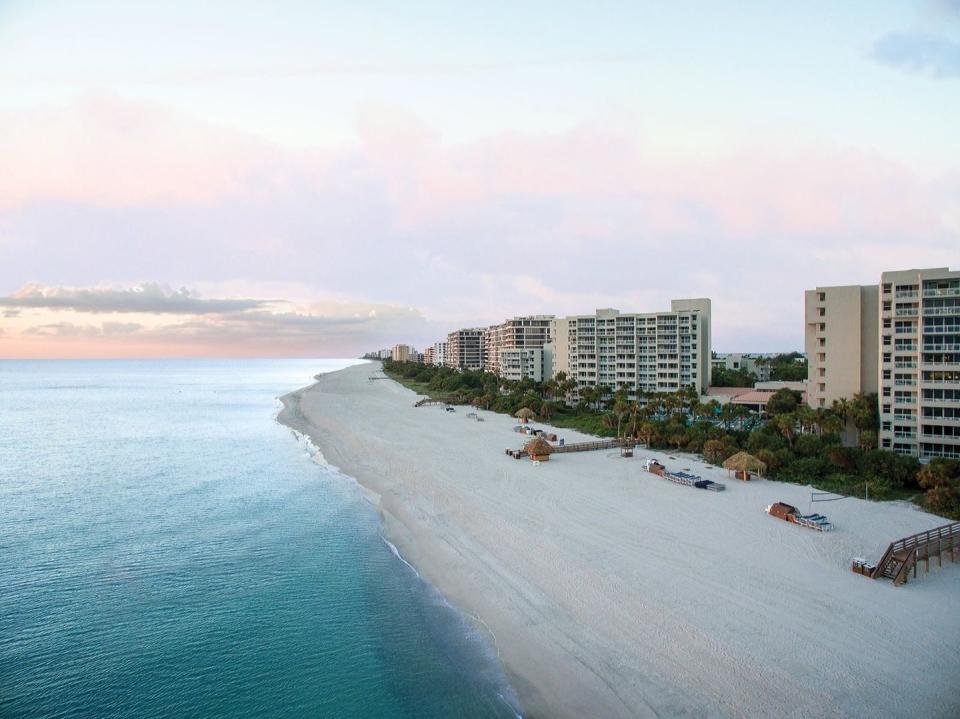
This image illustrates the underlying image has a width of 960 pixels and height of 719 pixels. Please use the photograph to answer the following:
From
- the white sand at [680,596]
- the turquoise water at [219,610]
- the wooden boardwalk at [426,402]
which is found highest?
the wooden boardwalk at [426,402]

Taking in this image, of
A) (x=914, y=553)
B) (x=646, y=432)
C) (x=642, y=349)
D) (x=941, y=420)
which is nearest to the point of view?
(x=914, y=553)

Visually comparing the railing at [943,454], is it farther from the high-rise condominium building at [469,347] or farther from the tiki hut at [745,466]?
the high-rise condominium building at [469,347]

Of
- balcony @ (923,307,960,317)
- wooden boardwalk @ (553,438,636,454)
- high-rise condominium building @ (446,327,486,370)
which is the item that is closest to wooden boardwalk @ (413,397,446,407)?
wooden boardwalk @ (553,438,636,454)

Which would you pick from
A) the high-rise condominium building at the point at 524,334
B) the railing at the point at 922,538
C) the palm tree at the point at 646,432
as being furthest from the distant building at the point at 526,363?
the railing at the point at 922,538

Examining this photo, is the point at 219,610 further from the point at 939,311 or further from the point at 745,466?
the point at 939,311

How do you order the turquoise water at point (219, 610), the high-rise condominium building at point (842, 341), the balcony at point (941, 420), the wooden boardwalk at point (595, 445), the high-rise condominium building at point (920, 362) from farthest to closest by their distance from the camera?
the wooden boardwalk at point (595, 445), the high-rise condominium building at point (842, 341), the high-rise condominium building at point (920, 362), the balcony at point (941, 420), the turquoise water at point (219, 610)

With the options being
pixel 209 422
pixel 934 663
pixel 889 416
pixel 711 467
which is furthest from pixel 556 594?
pixel 209 422

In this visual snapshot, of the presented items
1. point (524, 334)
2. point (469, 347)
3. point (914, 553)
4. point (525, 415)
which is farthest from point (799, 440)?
point (469, 347)
